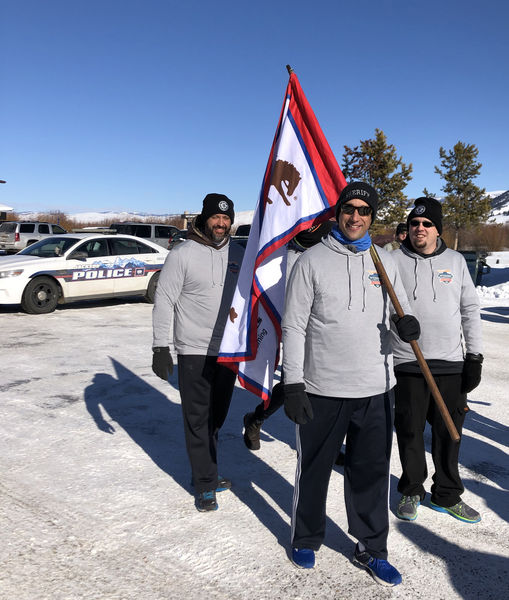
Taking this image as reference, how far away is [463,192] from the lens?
4362 cm

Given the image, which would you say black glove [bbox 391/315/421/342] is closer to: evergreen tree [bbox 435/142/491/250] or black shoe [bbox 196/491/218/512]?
black shoe [bbox 196/491/218/512]

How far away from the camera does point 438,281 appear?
3.27 metres

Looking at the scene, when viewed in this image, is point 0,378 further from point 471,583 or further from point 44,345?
point 471,583

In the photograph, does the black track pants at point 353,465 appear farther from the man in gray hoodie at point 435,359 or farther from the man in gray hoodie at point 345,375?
the man in gray hoodie at point 435,359

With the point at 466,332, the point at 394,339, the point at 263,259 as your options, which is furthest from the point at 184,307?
the point at 466,332

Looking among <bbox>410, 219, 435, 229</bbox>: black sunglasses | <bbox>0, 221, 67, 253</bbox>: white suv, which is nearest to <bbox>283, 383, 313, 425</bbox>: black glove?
<bbox>410, 219, 435, 229</bbox>: black sunglasses

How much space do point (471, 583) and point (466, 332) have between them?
4.77ft

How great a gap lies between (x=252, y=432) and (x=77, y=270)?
25.7 ft

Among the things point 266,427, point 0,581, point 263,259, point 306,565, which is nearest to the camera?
point 0,581

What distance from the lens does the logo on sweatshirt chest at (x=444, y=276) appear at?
3.28 metres

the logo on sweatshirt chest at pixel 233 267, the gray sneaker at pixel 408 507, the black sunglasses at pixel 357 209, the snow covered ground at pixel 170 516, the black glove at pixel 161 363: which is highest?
the black sunglasses at pixel 357 209

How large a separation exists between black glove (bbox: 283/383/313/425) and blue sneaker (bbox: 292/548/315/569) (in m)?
0.73

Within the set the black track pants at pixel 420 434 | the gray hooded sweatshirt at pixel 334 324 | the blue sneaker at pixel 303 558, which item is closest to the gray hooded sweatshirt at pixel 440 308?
the black track pants at pixel 420 434

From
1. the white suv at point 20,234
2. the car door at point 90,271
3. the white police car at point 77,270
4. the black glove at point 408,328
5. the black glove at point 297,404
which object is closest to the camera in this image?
the black glove at point 297,404
